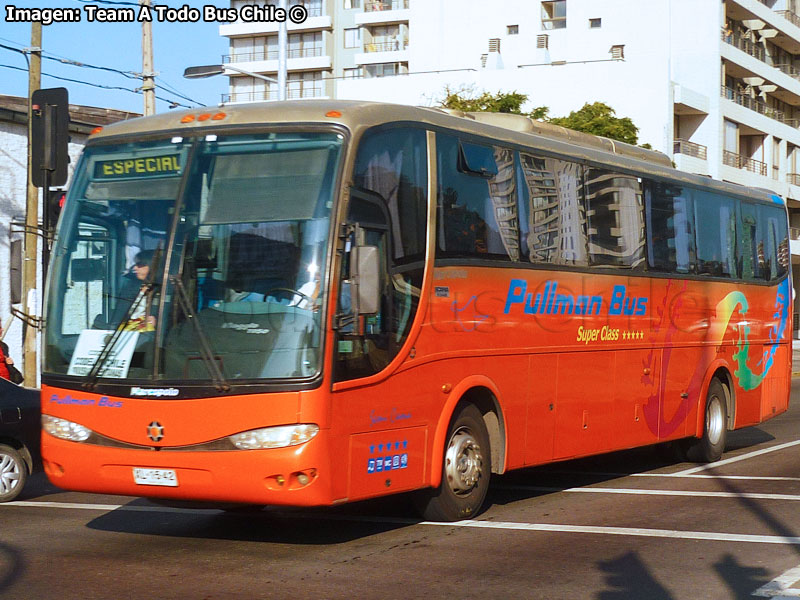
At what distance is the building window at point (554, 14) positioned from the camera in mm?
60906

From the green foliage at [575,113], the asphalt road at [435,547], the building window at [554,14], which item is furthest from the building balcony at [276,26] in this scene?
the asphalt road at [435,547]

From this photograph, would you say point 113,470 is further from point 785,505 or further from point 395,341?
point 785,505

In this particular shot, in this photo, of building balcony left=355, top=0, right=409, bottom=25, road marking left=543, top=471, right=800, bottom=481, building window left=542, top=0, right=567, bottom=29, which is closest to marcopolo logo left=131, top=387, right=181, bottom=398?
road marking left=543, top=471, right=800, bottom=481

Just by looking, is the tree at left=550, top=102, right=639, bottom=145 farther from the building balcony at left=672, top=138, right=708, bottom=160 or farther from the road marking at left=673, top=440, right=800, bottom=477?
the road marking at left=673, top=440, right=800, bottom=477

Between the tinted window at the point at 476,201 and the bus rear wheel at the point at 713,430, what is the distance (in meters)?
5.24

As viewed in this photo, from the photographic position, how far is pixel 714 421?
15.4 meters

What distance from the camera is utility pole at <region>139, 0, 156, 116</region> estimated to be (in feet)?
76.9

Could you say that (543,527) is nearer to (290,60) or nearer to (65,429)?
(65,429)

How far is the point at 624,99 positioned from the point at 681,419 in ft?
123

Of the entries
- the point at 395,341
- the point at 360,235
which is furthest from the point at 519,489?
the point at 360,235

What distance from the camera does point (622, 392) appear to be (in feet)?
42.8

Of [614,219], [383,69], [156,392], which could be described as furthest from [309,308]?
[383,69]

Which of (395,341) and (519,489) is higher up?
(395,341)

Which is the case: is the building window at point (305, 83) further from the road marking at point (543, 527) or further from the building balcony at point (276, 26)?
the road marking at point (543, 527)
